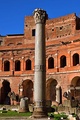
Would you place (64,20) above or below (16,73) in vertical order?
above

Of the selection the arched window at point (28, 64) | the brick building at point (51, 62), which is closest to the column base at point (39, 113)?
the brick building at point (51, 62)

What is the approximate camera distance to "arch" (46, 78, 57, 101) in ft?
115

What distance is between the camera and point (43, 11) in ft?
54.8

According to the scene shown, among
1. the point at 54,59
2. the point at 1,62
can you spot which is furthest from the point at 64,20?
the point at 1,62

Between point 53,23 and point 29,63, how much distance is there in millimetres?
7757

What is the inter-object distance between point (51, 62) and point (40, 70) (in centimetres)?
2120

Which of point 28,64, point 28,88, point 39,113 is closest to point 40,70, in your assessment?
point 39,113

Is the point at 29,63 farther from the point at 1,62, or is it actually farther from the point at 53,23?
the point at 53,23

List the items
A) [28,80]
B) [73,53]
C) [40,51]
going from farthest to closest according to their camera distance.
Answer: [28,80]
[73,53]
[40,51]

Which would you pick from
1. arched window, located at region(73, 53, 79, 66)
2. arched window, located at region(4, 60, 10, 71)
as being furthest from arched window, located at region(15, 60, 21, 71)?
arched window, located at region(73, 53, 79, 66)

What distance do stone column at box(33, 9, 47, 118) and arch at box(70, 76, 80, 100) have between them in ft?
53.1

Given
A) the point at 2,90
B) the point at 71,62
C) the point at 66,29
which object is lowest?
the point at 2,90

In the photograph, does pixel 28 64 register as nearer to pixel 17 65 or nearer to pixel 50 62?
pixel 17 65

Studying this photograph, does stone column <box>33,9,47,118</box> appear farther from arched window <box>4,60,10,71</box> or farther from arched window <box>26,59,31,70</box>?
arched window <box>4,60,10,71</box>
